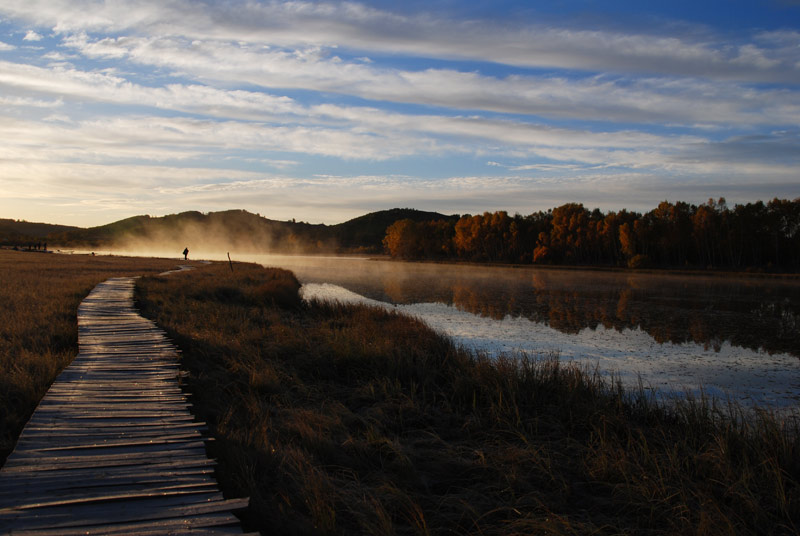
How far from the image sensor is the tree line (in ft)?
217

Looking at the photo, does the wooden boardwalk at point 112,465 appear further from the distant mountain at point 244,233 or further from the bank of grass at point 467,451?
the distant mountain at point 244,233

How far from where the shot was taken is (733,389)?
35.1 feet

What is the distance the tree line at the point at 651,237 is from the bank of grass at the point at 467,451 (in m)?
65.7

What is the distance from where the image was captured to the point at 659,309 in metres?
25.2

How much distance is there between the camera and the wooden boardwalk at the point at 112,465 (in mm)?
3777

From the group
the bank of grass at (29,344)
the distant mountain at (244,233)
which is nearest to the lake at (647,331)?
the bank of grass at (29,344)

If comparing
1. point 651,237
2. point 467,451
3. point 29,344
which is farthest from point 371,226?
point 467,451

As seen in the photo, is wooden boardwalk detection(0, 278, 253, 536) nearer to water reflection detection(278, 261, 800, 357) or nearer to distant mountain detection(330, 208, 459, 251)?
water reflection detection(278, 261, 800, 357)

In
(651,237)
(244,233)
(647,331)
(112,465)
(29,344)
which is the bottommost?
(647,331)

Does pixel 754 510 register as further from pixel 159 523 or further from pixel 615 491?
pixel 159 523

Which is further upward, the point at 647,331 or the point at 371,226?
the point at 371,226

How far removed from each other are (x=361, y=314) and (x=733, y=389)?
11.1 meters

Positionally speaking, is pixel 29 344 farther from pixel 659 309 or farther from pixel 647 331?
pixel 659 309

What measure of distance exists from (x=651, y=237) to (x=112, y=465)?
7692 cm
